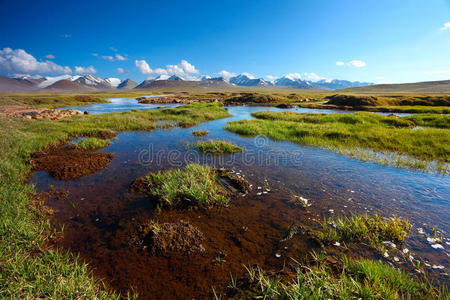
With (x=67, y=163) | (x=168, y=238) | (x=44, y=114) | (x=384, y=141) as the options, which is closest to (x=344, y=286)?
(x=168, y=238)

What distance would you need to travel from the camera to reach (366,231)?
5.65 metres

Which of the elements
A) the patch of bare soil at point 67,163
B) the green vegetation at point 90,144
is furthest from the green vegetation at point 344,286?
the green vegetation at point 90,144

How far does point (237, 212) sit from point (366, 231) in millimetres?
4303

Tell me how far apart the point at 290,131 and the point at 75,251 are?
66.3ft

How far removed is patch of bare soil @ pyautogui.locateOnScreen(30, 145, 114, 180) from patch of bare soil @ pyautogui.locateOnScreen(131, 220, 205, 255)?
725 centimetres

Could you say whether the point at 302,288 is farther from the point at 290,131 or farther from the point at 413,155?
the point at 290,131

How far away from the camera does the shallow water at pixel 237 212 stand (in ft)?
15.5

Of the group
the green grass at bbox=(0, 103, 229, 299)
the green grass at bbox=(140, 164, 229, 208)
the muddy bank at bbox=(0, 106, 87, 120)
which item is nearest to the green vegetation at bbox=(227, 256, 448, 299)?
the green grass at bbox=(0, 103, 229, 299)

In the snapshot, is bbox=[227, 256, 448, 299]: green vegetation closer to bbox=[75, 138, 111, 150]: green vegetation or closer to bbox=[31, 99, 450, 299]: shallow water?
bbox=[31, 99, 450, 299]: shallow water

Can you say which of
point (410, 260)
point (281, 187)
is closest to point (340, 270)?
point (410, 260)

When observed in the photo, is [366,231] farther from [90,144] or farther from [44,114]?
[44,114]

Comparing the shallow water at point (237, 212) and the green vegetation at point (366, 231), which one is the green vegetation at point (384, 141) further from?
the green vegetation at point (366, 231)

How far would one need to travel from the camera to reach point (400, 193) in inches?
325

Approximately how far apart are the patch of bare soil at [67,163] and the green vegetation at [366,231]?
12497mm
